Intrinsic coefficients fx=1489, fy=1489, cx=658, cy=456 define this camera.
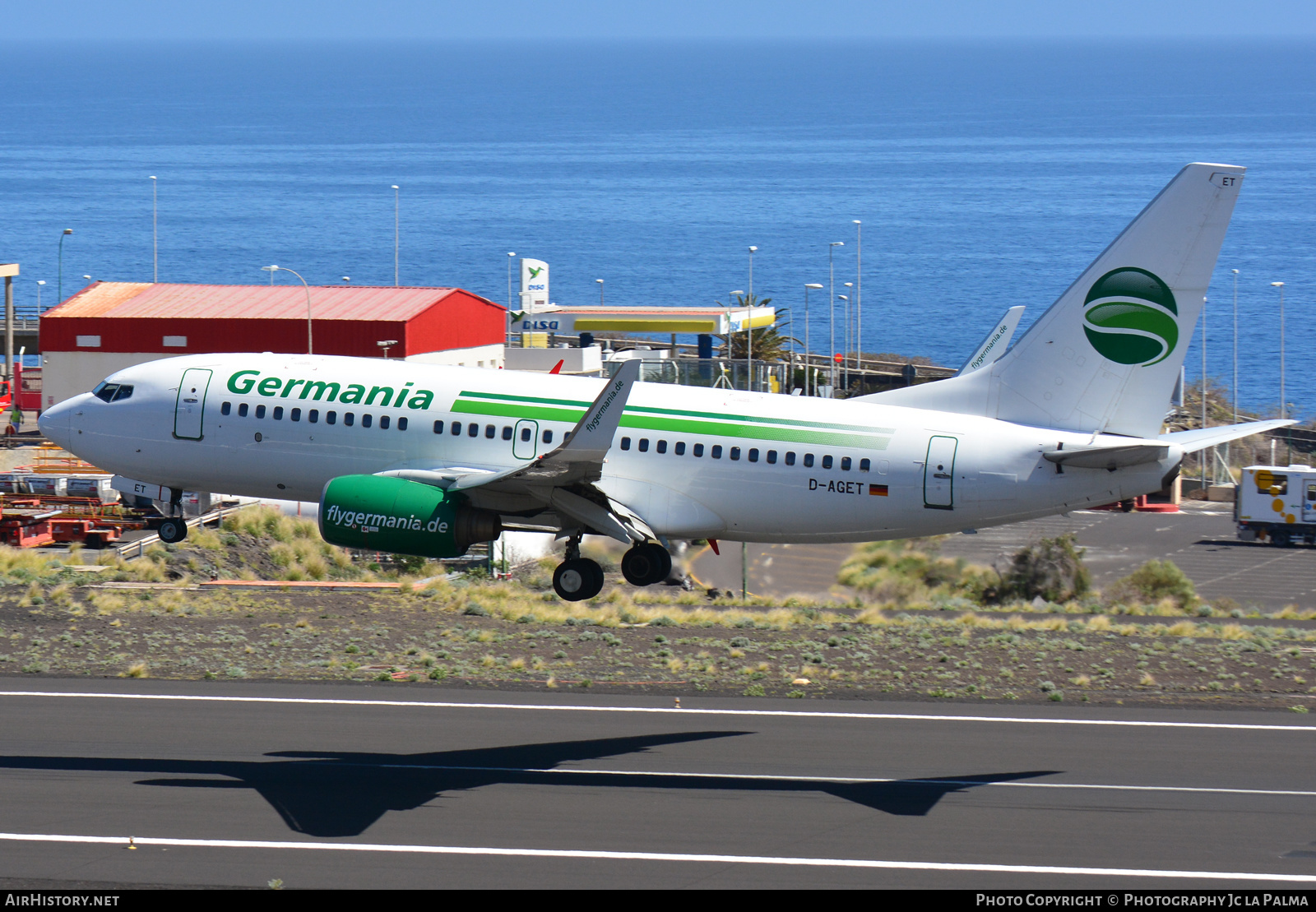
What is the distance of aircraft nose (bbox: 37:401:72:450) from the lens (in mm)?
36531

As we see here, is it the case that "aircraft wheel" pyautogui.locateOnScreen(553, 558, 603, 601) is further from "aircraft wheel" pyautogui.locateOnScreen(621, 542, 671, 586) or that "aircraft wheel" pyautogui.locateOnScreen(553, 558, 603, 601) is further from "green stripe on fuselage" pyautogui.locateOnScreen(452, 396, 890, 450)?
"green stripe on fuselage" pyautogui.locateOnScreen(452, 396, 890, 450)

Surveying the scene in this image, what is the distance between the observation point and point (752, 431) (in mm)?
32969

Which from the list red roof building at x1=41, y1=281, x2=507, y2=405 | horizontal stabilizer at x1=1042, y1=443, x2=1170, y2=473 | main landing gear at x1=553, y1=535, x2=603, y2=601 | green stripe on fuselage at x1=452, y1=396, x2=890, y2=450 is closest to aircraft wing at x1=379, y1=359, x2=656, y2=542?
main landing gear at x1=553, y1=535, x2=603, y2=601

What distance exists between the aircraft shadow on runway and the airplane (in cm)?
443

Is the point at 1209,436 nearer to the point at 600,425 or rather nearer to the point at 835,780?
the point at 835,780

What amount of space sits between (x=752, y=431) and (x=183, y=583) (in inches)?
1138

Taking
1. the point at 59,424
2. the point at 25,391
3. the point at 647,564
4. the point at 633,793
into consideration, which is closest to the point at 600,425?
the point at 647,564

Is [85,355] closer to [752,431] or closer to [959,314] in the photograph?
[752,431]

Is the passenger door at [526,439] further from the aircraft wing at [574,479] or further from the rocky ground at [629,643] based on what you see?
the rocky ground at [629,643]

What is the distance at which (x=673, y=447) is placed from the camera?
3334 centimetres

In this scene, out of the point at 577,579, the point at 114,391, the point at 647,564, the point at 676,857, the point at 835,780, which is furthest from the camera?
the point at 114,391

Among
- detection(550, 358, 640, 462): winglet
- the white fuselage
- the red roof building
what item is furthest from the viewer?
the red roof building

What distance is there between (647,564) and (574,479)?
267 cm
